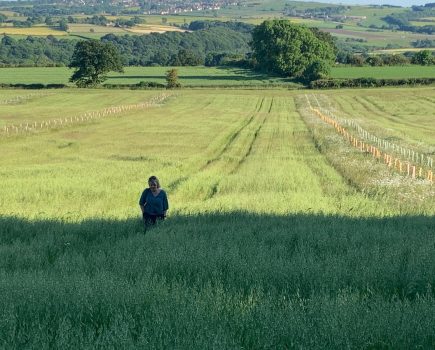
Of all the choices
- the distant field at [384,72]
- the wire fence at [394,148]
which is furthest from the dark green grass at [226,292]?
the distant field at [384,72]

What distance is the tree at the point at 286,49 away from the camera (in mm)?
132125

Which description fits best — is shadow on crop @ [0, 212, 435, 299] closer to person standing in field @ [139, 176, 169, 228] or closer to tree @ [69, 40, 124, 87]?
person standing in field @ [139, 176, 169, 228]

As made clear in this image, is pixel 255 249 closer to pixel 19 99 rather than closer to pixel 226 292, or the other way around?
pixel 226 292

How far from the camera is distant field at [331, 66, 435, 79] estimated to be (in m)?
116

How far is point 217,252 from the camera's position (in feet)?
31.2

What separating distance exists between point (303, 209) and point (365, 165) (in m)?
13.3

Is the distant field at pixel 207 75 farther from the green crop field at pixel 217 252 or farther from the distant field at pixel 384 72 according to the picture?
the green crop field at pixel 217 252

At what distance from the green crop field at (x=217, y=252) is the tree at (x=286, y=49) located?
95.4 m

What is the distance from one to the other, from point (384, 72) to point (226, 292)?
120835 millimetres

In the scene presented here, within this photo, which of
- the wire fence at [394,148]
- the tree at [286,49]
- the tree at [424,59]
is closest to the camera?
the wire fence at [394,148]

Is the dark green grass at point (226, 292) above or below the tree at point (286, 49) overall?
above

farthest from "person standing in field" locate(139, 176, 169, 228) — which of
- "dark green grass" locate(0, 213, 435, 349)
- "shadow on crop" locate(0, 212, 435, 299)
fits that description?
"dark green grass" locate(0, 213, 435, 349)

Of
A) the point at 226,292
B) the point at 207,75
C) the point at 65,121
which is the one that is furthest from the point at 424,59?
the point at 226,292

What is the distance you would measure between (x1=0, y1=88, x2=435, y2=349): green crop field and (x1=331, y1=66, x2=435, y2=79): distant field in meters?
80.9
